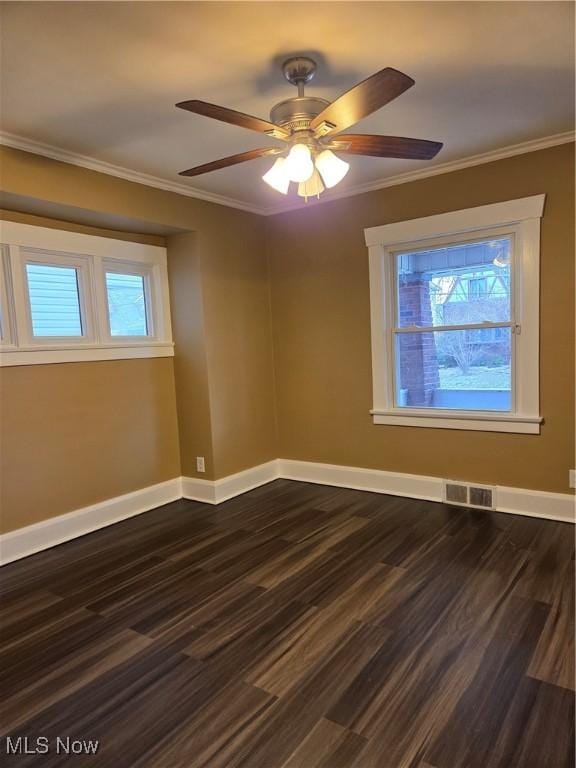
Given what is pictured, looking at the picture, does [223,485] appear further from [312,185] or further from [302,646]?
[312,185]

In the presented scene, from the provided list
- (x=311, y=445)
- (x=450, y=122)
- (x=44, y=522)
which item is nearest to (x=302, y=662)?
(x=44, y=522)

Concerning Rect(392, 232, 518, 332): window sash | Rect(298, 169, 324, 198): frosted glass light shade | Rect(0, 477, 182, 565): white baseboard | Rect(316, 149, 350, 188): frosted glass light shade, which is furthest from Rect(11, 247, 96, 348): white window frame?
Rect(392, 232, 518, 332): window sash

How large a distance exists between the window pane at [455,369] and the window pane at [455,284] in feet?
0.41

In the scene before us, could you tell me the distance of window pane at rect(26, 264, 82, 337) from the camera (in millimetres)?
3230

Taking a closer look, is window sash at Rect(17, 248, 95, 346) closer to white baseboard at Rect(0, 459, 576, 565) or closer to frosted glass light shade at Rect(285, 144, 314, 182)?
white baseboard at Rect(0, 459, 576, 565)

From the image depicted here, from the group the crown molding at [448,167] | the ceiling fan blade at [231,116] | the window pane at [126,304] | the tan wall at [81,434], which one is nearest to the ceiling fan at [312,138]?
the ceiling fan blade at [231,116]

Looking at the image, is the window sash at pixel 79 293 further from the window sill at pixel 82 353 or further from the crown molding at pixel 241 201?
the crown molding at pixel 241 201

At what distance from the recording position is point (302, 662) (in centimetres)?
197

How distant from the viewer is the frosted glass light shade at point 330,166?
2189mm

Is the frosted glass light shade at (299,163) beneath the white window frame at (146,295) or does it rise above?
above

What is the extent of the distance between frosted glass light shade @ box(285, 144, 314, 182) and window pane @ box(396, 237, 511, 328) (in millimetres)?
1884

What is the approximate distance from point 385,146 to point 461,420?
2140 millimetres

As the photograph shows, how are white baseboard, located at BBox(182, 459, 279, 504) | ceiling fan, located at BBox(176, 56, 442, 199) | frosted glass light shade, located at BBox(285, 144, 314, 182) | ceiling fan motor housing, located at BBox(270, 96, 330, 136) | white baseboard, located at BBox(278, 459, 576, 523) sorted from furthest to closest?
1. white baseboard, located at BBox(182, 459, 279, 504)
2. white baseboard, located at BBox(278, 459, 576, 523)
3. ceiling fan motor housing, located at BBox(270, 96, 330, 136)
4. frosted glass light shade, located at BBox(285, 144, 314, 182)
5. ceiling fan, located at BBox(176, 56, 442, 199)

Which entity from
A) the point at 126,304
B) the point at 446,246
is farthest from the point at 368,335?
the point at 126,304
